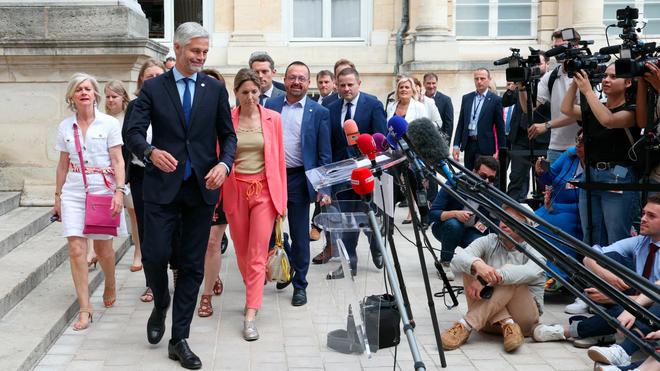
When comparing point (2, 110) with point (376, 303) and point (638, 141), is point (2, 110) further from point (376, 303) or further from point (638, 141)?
point (638, 141)

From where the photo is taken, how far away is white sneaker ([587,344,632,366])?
18.2ft

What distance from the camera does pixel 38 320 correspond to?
635 cm

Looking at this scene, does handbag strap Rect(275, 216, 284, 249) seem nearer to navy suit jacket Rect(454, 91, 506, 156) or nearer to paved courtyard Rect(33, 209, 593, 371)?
paved courtyard Rect(33, 209, 593, 371)

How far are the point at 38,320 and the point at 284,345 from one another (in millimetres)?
1621

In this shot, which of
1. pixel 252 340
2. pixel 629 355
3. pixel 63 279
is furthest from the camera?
pixel 63 279

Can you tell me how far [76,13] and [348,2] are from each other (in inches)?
434

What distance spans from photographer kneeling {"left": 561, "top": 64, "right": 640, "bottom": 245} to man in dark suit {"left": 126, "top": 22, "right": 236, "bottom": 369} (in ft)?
9.20

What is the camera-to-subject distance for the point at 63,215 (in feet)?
21.8

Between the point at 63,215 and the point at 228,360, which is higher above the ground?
the point at 63,215

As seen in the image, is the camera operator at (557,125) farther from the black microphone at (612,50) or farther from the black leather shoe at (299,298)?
the black leather shoe at (299,298)

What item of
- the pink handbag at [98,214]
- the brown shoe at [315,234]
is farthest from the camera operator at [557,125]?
the pink handbag at [98,214]

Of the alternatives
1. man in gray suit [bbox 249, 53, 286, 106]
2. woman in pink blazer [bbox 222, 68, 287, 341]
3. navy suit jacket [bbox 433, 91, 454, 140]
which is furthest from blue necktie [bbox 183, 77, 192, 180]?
navy suit jacket [bbox 433, 91, 454, 140]

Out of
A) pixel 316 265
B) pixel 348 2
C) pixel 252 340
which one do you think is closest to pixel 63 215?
pixel 252 340

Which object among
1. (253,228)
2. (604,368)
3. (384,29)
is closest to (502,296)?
(604,368)
